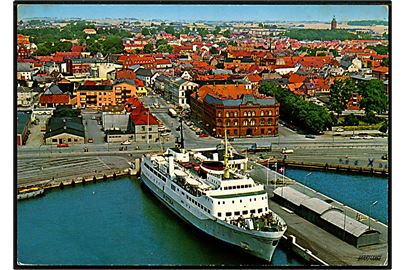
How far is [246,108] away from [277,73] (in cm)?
577

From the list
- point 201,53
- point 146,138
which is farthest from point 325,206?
point 201,53

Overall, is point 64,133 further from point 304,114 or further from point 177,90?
point 304,114

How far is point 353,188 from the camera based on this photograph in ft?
23.7

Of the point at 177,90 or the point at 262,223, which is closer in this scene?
A: the point at 262,223

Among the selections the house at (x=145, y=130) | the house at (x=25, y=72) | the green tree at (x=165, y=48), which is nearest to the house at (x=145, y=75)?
the house at (x=25, y=72)

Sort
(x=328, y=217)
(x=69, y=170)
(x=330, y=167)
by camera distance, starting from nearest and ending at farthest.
→ (x=328, y=217), (x=69, y=170), (x=330, y=167)

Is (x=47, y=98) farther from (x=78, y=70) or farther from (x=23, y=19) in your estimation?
(x=23, y=19)

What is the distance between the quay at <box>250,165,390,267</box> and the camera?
508cm

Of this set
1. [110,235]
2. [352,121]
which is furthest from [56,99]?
[110,235]

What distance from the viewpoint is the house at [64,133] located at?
28.0 ft

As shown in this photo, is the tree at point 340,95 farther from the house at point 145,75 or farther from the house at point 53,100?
the house at point 53,100

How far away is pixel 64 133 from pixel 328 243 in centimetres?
441

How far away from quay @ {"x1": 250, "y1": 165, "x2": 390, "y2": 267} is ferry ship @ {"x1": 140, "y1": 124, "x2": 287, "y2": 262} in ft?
0.70

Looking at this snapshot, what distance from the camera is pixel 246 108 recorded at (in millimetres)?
9164
